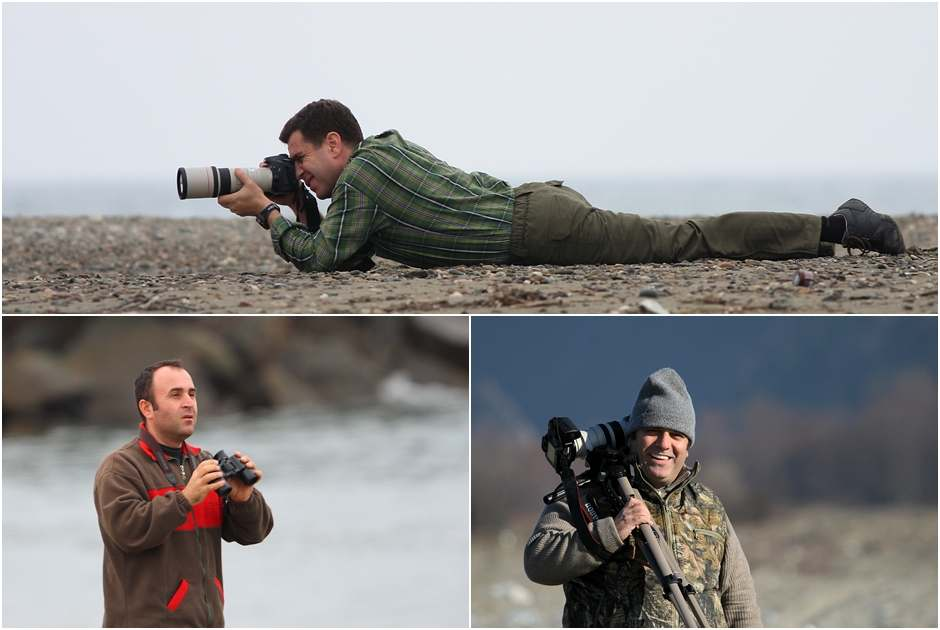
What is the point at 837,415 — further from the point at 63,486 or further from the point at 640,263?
the point at 640,263

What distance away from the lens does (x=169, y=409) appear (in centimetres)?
446

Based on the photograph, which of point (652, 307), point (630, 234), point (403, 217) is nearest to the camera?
point (652, 307)

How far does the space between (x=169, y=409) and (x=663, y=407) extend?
1.56 m

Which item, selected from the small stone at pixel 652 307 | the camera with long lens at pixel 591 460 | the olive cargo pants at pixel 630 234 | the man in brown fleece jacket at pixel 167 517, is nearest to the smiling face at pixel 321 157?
the olive cargo pants at pixel 630 234

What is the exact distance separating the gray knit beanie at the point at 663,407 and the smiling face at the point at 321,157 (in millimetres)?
2396

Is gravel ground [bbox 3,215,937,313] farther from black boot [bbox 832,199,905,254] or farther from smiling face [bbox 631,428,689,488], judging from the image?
smiling face [bbox 631,428,689,488]

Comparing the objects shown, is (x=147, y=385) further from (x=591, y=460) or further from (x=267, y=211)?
(x=267, y=211)

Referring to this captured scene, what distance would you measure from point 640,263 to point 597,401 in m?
3.86

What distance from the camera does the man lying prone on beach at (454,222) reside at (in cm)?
624

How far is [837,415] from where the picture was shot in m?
17.6

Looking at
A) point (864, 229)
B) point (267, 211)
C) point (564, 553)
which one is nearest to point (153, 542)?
point (564, 553)

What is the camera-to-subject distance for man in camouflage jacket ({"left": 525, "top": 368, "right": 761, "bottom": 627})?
4184 mm

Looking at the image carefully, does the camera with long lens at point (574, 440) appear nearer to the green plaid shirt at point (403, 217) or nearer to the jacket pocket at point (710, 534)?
the jacket pocket at point (710, 534)

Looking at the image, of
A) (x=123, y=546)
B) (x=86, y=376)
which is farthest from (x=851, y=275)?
(x=86, y=376)
